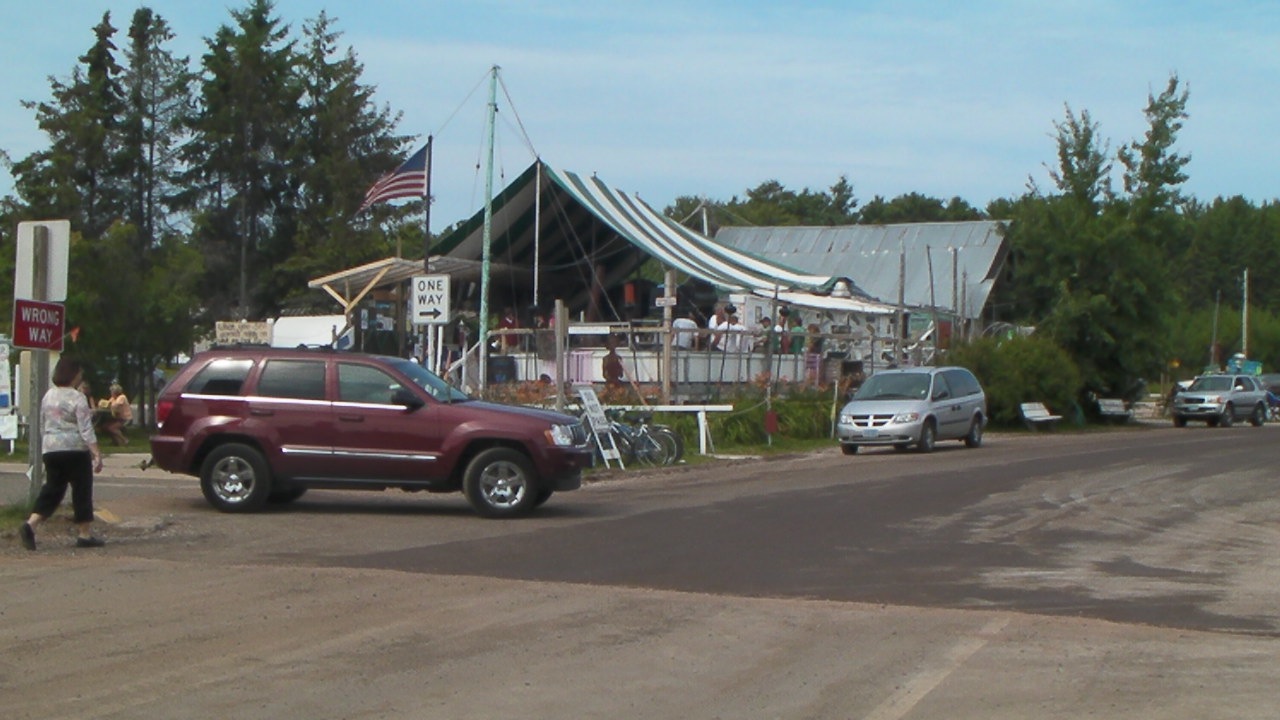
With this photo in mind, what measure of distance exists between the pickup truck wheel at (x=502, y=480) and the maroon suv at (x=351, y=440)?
1cm

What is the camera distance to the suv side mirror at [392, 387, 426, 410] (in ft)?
51.3

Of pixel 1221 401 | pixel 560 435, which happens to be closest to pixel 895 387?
pixel 560 435

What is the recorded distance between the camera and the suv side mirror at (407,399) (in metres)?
15.6

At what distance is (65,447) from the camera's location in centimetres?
1268

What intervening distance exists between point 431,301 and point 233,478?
692 cm

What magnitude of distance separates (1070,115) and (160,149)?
3436 cm

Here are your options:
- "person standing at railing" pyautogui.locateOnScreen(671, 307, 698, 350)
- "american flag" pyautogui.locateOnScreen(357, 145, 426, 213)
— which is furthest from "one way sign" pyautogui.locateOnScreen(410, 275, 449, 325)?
"person standing at railing" pyautogui.locateOnScreen(671, 307, 698, 350)

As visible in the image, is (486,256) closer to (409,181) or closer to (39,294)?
(409,181)

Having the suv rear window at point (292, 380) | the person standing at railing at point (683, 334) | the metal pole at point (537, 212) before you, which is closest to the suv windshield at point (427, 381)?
the suv rear window at point (292, 380)

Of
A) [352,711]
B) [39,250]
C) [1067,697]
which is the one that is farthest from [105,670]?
[39,250]

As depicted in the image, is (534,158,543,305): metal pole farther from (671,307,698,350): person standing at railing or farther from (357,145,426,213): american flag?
(357,145,426,213): american flag

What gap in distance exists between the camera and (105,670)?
26.1 ft

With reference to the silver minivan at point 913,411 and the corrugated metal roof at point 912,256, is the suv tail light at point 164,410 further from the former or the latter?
the corrugated metal roof at point 912,256

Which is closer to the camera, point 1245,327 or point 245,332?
point 245,332
